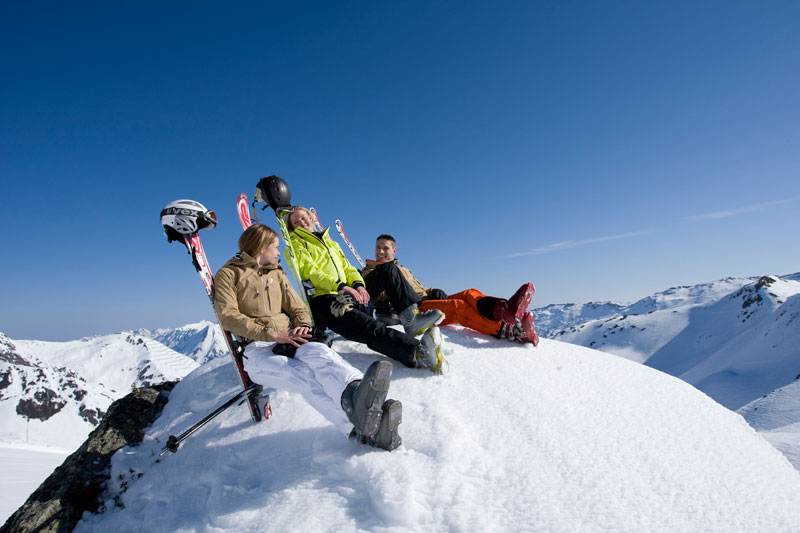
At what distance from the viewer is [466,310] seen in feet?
17.5

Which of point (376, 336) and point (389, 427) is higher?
point (376, 336)

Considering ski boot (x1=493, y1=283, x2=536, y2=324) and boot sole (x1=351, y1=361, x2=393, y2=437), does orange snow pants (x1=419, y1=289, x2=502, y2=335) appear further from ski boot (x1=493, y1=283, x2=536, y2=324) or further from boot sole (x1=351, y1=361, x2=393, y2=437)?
boot sole (x1=351, y1=361, x2=393, y2=437)

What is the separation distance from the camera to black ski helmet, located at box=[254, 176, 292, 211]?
525cm

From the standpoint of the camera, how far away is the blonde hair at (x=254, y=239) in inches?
153

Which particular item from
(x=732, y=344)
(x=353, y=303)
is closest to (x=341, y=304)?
(x=353, y=303)

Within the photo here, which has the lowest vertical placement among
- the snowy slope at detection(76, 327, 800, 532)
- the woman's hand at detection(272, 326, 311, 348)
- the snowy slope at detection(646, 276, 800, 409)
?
the snowy slope at detection(646, 276, 800, 409)

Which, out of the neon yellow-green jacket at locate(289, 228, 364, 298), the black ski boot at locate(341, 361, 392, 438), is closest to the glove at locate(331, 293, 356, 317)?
the neon yellow-green jacket at locate(289, 228, 364, 298)

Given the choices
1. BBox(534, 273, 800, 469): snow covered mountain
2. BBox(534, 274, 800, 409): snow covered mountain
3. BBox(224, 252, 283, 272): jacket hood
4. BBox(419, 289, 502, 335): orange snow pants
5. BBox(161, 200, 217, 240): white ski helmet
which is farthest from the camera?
BBox(534, 274, 800, 409): snow covered mountain

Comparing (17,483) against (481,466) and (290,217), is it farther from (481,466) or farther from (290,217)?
(481,466)

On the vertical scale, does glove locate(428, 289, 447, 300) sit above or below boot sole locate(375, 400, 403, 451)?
above

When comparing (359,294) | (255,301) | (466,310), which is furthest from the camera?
(466,310)

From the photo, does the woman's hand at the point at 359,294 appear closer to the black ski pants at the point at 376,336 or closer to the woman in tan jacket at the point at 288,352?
the black ski pants at the point at 376,336

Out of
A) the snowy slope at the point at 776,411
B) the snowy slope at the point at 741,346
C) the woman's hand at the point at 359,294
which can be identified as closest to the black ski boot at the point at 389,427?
the woman's hand at the point at 359,294

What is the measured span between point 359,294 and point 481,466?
2462 mm
